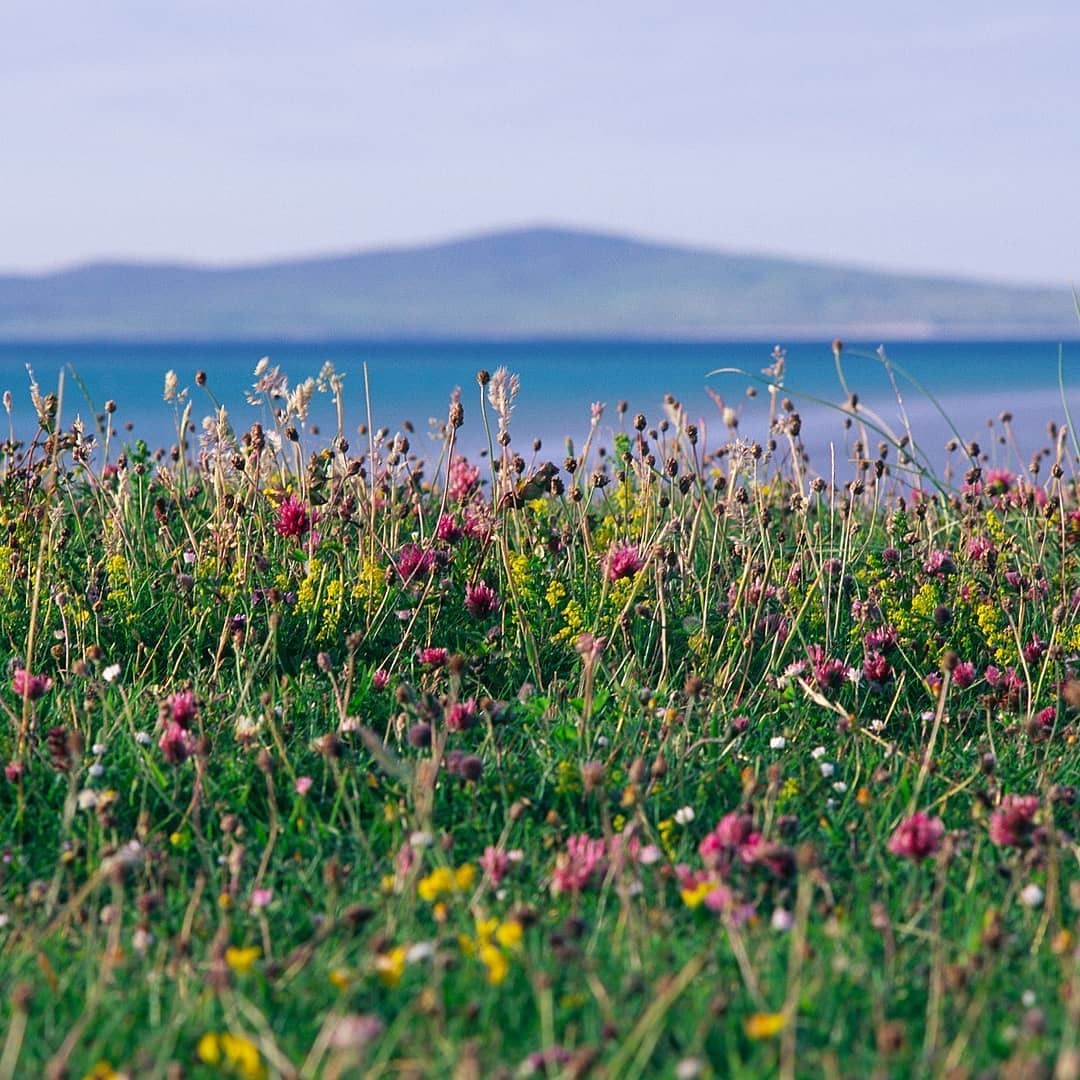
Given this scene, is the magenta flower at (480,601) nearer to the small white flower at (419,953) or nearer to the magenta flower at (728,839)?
the magenta flower at (728,839)

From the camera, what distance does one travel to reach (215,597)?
13.1 ft

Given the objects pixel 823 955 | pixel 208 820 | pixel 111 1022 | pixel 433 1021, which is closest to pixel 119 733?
pixel 208 820

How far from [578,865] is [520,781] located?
460mm

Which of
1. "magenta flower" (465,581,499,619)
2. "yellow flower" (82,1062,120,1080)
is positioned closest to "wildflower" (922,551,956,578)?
"magenta flower" (465,581,499,619)

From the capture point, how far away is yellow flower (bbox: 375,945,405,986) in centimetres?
218

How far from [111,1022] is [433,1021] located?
19.6 inches

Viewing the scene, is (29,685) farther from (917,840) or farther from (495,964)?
(917,840)

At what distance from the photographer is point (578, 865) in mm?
2652

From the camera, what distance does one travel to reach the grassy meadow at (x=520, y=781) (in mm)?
2105

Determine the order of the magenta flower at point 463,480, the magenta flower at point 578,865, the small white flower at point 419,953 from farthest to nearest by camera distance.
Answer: the magenta flower at point 463,480
the magenta flower at point 578,865
the small white flower at point 419,953

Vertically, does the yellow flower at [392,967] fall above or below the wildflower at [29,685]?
below

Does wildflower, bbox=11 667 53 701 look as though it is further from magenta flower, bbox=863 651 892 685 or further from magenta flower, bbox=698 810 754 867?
magenta flower, bbox=863 651 892 685

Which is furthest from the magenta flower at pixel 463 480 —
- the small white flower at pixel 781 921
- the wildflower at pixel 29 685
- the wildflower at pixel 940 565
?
the small white flower at pixel 781 921

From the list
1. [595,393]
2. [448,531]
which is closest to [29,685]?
[448,531]
